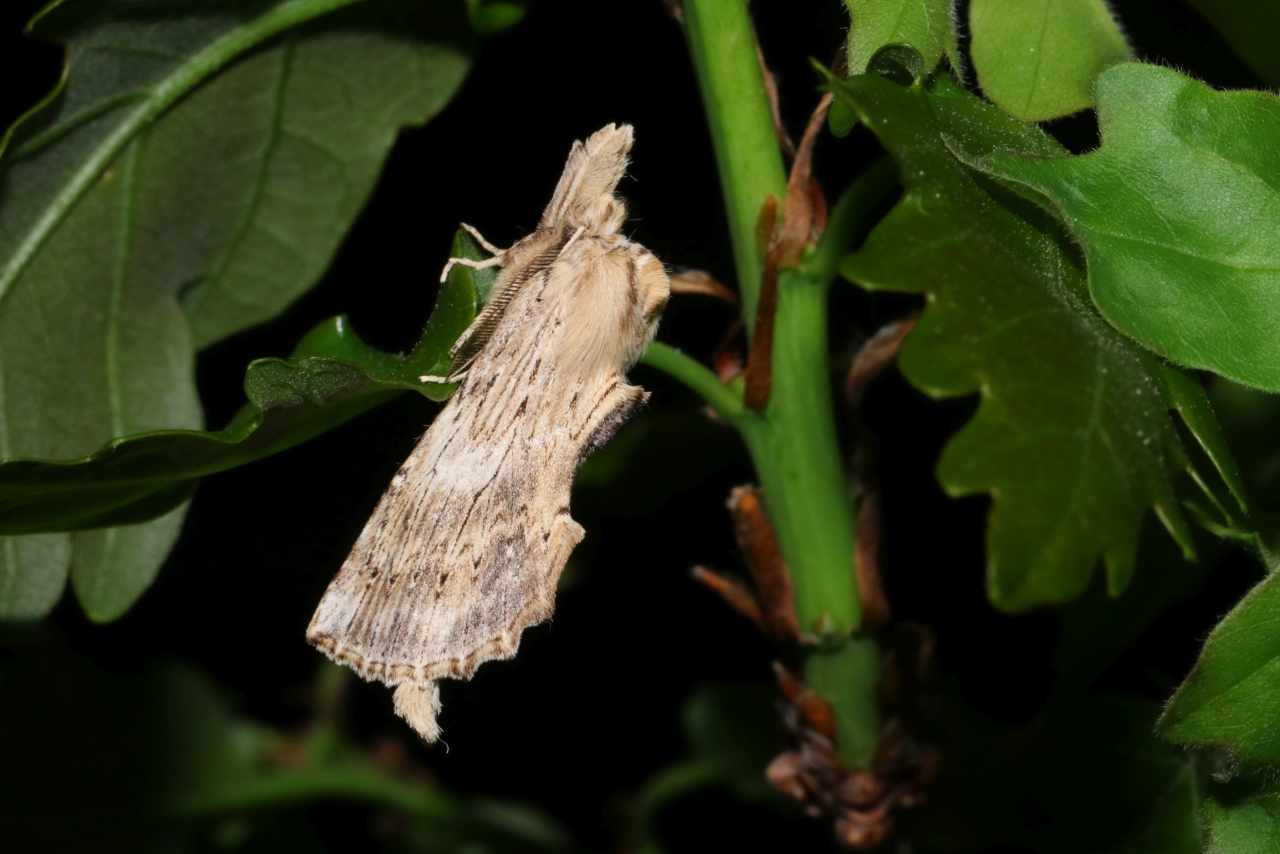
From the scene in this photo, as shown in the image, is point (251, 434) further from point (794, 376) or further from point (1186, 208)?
point (1186, 208)

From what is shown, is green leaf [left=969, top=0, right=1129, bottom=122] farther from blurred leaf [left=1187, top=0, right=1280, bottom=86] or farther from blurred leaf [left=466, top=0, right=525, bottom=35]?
blurred leaf [left=466, top=0, right=525, bottom=35]

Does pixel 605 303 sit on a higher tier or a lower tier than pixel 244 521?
higher

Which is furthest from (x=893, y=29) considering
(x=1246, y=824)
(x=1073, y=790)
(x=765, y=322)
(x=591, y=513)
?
(x=591, y=513)

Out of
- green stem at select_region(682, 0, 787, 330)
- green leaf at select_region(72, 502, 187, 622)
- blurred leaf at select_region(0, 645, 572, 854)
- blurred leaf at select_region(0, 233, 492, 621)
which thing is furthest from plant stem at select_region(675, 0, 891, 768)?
blurred leaf at select_region(0, 645, 572, 854)

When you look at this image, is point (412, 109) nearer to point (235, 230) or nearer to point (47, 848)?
point (235, 230)

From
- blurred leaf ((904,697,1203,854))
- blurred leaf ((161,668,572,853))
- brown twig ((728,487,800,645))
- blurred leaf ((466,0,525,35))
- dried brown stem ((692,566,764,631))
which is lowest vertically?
blurred leaf ((161,668,572,853))

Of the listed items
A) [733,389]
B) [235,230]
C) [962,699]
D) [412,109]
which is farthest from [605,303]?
[962,699]
